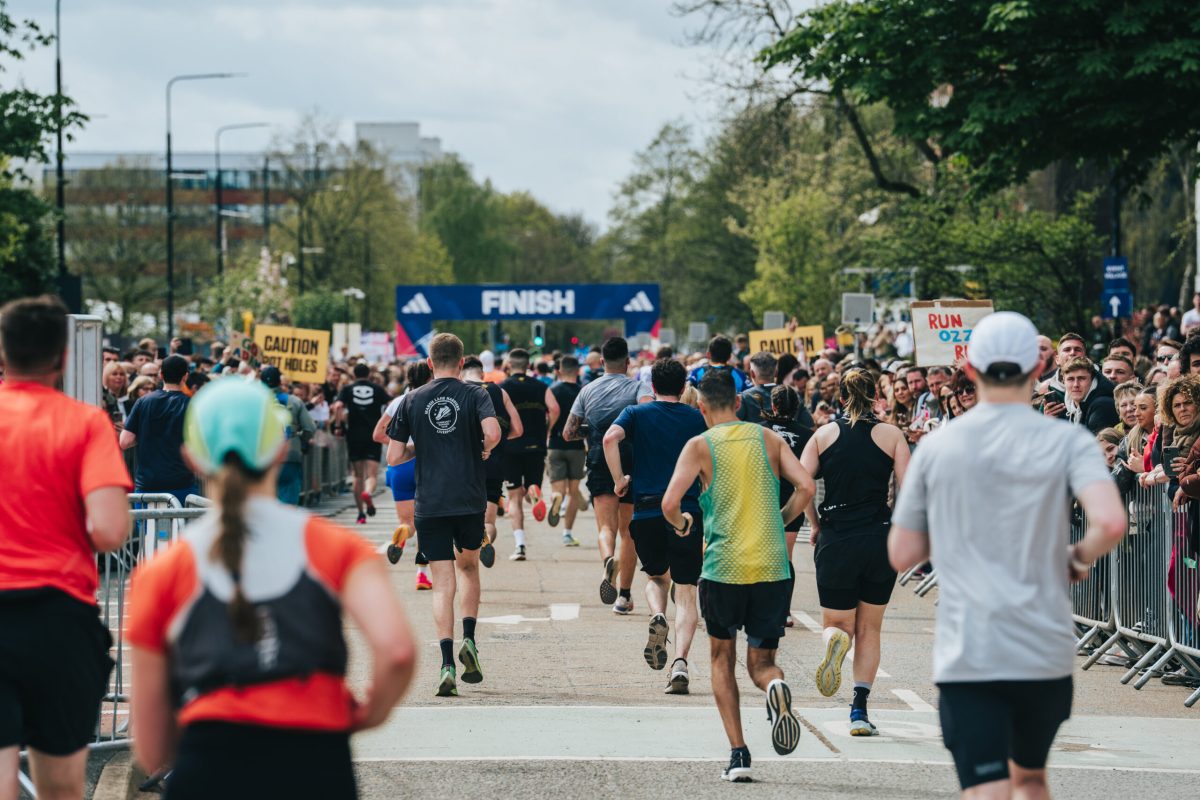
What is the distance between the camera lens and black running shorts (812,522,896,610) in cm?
932

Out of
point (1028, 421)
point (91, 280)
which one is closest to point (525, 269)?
point (91, 280)

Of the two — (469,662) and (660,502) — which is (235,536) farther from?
(660,502)

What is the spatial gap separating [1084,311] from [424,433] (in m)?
23.2

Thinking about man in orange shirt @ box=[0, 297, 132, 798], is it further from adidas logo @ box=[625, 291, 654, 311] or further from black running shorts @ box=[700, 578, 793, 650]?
adidas logo @ box=[625, 291, 654, 311]

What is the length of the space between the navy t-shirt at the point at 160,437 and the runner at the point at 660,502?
11.1ft

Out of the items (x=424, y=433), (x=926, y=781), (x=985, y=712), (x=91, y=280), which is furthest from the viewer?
(x=91, y=280)

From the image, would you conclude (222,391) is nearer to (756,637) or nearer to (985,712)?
(985,712)

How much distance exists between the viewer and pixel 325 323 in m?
77.1

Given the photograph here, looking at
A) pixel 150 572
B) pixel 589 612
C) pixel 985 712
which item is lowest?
pixel 589 612

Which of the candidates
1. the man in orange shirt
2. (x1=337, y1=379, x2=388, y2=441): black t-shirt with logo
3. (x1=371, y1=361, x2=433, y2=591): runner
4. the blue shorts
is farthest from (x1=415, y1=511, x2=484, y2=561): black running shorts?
(x1=337, y1=379, x2=388, y2=441): black t-shirt with logo

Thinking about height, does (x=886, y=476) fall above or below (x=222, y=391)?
below

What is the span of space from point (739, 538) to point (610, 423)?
617cm

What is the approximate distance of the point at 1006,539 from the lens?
207 inches

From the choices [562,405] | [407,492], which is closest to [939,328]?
[562,405]
